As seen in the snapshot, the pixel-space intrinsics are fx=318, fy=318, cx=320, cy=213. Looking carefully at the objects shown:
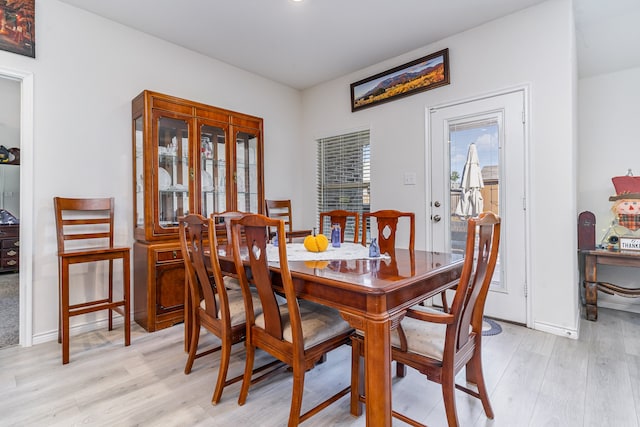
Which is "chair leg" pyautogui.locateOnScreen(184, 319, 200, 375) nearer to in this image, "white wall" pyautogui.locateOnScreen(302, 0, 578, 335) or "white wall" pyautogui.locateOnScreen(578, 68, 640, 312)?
"white wall" pyautogui.locateOnScreen(302, 0, 578, 335)

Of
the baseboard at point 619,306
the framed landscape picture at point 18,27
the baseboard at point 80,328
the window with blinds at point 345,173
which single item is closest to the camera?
the framed landscape picture at point 18,27

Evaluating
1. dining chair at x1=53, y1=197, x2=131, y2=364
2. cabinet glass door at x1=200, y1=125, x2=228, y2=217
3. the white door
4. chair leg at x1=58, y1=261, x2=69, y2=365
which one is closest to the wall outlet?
the white door

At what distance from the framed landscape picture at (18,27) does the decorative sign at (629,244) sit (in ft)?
16.9

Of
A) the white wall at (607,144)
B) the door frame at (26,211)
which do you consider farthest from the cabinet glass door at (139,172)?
the white wall at (607,144)

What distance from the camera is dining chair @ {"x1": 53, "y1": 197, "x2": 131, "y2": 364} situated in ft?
7.34

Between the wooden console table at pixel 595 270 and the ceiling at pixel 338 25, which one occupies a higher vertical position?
the ceiling at pixel 338 25

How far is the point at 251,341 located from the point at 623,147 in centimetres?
404

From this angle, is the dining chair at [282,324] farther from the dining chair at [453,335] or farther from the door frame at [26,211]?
the door frame at [26,211]

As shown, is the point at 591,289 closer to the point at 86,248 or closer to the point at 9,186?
the point at 86,248

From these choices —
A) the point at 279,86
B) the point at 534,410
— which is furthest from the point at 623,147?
the point at 279,86

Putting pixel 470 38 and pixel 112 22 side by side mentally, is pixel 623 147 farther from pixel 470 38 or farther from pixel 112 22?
pixel 112 22

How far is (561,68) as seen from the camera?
2.52 meters

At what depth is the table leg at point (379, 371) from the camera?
1218mm

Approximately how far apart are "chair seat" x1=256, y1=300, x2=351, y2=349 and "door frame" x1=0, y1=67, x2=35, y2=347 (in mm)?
2040
